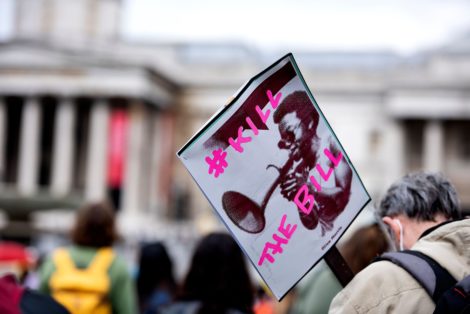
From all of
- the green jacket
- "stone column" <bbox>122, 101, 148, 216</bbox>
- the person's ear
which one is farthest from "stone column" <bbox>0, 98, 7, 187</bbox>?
the person's ear

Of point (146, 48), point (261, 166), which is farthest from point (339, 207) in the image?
point (146, 48)

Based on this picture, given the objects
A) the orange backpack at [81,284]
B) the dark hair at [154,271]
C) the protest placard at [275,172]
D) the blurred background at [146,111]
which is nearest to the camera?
the protest placard at [275,172]

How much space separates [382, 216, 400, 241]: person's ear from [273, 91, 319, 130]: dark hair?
2.05 feet

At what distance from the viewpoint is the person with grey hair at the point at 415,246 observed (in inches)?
133

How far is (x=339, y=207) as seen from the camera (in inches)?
150

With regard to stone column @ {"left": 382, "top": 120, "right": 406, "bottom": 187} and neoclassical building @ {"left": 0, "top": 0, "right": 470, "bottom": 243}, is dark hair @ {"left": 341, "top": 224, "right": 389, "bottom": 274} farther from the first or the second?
stone column @ {"left": 382, "top": 120, "right": 406, "bottom": 187}

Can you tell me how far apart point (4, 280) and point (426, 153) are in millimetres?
51010

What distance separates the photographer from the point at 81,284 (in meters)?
6.29

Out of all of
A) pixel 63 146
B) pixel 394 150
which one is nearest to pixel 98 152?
pixel 63 146

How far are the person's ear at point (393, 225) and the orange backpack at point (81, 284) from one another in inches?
117

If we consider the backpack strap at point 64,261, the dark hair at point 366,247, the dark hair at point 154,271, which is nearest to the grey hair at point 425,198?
the dark hair at point 366,247

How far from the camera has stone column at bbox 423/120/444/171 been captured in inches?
2058

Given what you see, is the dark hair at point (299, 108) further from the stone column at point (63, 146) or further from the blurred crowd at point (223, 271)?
the stone column at point (63, 146)

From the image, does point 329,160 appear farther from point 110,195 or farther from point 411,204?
point 110,195
